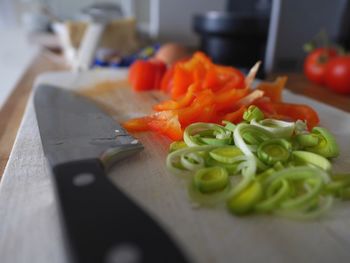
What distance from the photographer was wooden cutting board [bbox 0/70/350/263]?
357 millimetres

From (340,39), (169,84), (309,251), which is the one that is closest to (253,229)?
(309,251)

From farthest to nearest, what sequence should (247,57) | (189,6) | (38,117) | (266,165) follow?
(189,6)
(247,57)
(38,117)
(266,165)

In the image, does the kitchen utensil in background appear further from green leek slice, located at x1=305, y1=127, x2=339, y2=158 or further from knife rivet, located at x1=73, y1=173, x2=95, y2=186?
knife rivet, located at x1=73, y1=173, x2=95, y2=186

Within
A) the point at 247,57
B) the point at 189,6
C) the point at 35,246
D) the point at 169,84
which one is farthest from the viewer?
the point at 189,6

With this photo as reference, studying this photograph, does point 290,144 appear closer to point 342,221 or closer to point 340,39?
point 342,221

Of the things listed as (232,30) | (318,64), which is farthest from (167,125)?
(318,64)

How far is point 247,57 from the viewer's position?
4.57 ft

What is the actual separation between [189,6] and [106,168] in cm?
162

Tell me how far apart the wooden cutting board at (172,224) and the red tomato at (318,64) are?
0.81m

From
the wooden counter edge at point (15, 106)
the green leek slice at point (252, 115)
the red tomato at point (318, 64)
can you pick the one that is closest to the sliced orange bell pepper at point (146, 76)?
the wooden counter edge at point (15, 106)

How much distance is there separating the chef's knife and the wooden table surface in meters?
0.12

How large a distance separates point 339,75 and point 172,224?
3.32 feet

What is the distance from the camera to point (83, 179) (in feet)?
1.33

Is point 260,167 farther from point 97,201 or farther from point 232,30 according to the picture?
point 232,30
